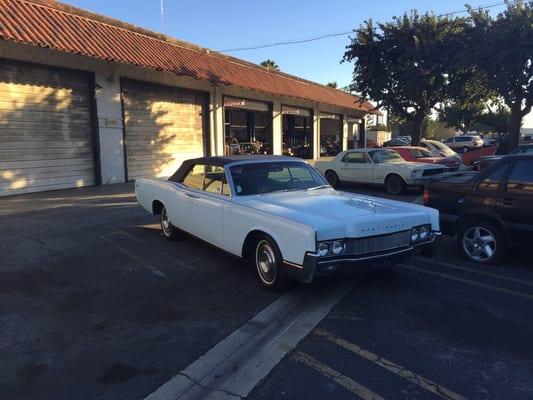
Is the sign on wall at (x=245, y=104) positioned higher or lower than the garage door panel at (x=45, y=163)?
higher

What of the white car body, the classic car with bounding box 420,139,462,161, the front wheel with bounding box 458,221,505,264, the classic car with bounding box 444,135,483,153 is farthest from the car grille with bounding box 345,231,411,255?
the classic car with bounding box 444,135,483,153

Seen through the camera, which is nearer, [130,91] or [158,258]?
[158,258]

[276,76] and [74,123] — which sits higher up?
[276,76]

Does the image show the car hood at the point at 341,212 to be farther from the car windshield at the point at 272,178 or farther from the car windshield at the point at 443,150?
the car windshield at the point at 443,150

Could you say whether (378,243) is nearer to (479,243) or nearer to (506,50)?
(479,243)

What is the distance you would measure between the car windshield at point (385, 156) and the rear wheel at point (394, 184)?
689 millimetres

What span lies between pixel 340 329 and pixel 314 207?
1.39m

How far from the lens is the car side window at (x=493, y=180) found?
6020mm

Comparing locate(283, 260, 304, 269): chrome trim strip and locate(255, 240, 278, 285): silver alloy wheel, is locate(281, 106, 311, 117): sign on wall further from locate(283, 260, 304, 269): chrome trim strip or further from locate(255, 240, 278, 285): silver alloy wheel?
locate(283, 260, 304, 269): chrome trim strip

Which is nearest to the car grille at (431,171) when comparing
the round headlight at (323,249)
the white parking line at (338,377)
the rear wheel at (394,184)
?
the rear wheel at (394,184)

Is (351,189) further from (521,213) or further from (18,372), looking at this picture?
(18,372)

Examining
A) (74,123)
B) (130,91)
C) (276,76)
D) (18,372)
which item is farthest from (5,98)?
(276,76)

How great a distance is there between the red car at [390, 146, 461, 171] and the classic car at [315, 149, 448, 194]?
25.2 inches

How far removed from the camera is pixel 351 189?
15.3m
